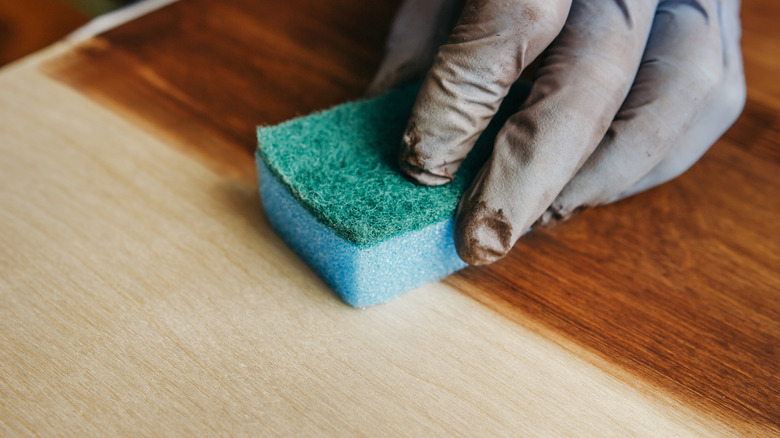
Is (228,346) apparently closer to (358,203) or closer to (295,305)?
(295,305)

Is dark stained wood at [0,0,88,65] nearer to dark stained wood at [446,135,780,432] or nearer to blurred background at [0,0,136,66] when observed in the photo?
blurred background at [0,0,136,66]

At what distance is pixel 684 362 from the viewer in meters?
0.83

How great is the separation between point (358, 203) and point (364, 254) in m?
0.07

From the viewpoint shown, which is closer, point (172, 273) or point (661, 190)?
point (172, 273)

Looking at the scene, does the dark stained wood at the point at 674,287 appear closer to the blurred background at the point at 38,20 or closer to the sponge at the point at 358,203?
the sponge at the point at 358,203

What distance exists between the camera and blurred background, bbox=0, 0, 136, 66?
1367mm

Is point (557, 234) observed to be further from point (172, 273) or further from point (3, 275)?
point (3, 275)

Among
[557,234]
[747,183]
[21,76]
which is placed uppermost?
[747,183]

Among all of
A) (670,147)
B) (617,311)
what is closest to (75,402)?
(617,311)

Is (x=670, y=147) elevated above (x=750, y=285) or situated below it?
above

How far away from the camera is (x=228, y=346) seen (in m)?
0.80

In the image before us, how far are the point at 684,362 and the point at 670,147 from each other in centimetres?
34

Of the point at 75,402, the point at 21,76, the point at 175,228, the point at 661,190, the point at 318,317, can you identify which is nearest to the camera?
the point at 75,402

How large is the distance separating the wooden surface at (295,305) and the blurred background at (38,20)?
183 millimetres
